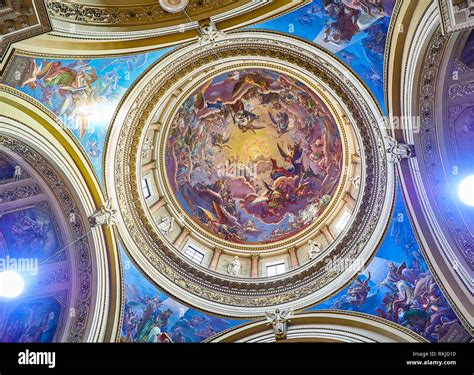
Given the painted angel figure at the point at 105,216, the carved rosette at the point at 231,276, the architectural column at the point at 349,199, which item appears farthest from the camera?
the architectural column at the point at 349,199

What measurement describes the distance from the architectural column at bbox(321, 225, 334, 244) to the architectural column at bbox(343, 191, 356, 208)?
46.0 inches

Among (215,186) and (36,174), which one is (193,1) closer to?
(36,174)

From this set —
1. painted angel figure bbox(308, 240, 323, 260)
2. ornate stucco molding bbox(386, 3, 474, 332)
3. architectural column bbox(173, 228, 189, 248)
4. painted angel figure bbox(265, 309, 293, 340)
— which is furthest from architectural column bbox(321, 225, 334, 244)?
architectural column bbox(173, 228, 189, 248)

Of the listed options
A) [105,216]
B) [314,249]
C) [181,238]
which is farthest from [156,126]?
[314,249]

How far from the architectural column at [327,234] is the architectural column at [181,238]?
4.77 m

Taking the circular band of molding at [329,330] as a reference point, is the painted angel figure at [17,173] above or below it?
above

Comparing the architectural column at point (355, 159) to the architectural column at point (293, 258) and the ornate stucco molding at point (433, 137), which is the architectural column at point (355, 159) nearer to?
the ornate stucco molding at point (433, 137)

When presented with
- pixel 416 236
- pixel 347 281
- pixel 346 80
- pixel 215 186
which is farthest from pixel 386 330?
pixel 215 186

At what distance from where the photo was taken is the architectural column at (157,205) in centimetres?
1883

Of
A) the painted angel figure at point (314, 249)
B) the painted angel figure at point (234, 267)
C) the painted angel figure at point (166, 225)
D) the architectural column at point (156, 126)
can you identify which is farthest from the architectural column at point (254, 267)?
the architectural column at point (156, 126)

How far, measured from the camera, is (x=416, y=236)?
14812 millimetres

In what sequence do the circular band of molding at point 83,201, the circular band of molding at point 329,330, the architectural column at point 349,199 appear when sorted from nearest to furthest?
the circular band of molding at point 83,201 < the circular band of molding at point 329,330 < the architectural column at point 349,199

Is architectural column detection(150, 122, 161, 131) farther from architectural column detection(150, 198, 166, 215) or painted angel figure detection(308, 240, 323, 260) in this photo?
painted angel figure detection(308, 240, 323, 260)

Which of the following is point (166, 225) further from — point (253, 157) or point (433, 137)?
point (433, 137)
